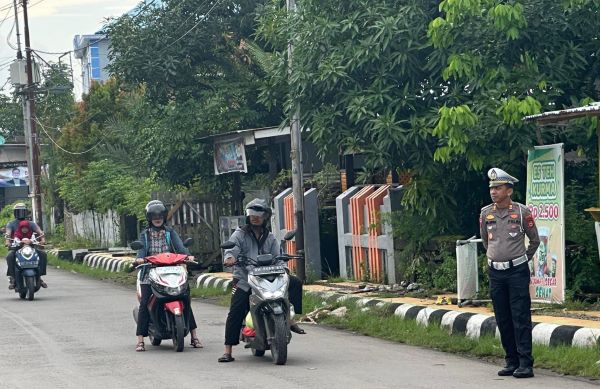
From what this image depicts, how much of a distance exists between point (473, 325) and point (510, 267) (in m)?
2.40

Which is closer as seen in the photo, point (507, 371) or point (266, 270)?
point (507, 371)

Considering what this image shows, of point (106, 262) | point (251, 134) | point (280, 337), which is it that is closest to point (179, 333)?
point (280, 337)

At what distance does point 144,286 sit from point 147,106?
13.7 meters

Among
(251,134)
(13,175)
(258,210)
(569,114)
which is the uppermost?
(13,175)

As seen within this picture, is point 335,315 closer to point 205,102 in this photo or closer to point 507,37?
point 507,37

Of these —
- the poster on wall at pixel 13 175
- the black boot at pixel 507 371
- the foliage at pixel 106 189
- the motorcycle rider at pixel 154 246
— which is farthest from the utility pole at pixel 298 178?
the poster on wall at pixel 13 175

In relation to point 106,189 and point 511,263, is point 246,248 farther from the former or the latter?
point 106,189

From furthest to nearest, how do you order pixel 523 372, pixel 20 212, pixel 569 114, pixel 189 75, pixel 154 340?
pixel 189 75 → pixel 20 212 → pixel 154 340 → pixel 569 114 → pixel 523 372

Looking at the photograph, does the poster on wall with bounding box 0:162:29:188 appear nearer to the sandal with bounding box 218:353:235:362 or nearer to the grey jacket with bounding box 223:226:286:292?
the grey jacket with bounding box 223:226:286:292

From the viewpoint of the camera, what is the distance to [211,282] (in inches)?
822

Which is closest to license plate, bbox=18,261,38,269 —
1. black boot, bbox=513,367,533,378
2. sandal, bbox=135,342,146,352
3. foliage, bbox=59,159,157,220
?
sandal, bbox=135,342,146,352

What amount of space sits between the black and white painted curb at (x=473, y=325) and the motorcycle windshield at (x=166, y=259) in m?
2.90

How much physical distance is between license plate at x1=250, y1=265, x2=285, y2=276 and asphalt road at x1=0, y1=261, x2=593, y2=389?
2.81 ft

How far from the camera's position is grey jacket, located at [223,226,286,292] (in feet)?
35.6
